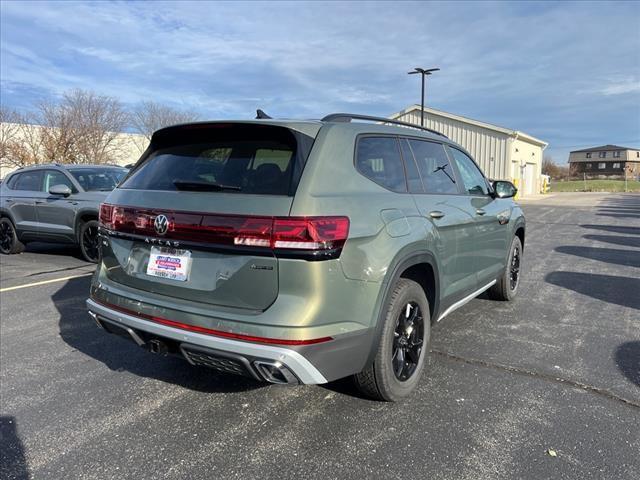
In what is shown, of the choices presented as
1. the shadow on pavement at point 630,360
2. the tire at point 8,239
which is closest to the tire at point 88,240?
the tire at point 8,239

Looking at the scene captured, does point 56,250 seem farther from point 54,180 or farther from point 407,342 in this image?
point 407,342

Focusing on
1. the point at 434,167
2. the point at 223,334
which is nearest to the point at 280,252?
the point at 223,334

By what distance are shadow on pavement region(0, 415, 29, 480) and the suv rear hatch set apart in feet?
3.49

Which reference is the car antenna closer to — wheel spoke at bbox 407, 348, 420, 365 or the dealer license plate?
the dealer license plate

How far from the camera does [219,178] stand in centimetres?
276

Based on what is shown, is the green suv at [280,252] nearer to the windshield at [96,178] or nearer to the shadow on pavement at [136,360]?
the shadow on pavement at [136,360]

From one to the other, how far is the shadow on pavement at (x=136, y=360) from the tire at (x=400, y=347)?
924 mm

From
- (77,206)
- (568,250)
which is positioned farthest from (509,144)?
(77,206)

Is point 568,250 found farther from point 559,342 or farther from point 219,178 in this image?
point 219,178

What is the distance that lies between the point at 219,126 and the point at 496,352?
2.87 m

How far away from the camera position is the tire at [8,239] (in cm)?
928

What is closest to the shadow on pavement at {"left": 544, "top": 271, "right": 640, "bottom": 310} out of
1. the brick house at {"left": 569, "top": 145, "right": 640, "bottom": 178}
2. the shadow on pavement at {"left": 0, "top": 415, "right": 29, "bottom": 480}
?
the shadow on pavement at {"left": 0, "top": 415, "right": 29, "bottom": 480}

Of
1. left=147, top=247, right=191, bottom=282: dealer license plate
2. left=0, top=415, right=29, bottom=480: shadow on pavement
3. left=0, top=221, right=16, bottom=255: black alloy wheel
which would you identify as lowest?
left=0, top=415, right=29, bottom=480: shadow on pavement

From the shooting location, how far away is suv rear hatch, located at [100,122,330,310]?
8.02 ft
